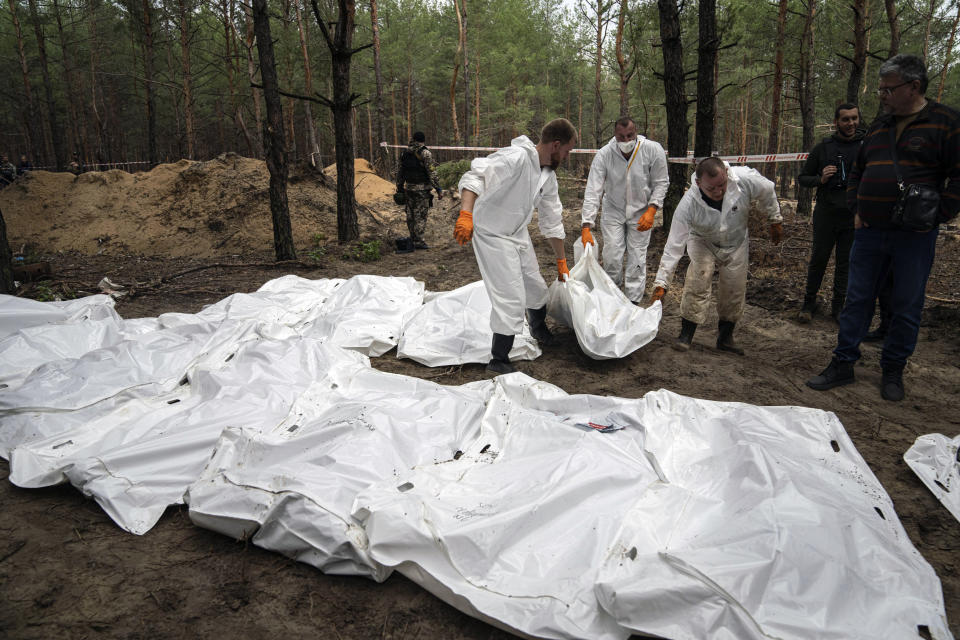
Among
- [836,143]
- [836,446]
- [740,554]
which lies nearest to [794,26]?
[836,143]

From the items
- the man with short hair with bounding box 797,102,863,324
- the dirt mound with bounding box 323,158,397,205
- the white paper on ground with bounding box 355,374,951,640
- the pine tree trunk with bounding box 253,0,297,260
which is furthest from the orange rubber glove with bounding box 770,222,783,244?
the dirt mound with bounding box 323,158,397,205

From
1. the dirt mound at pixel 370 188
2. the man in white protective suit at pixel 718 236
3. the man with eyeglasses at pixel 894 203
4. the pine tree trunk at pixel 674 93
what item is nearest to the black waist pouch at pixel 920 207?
the man with eyeglasses at pixel 894 203

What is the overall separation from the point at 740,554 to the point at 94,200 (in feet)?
37.9

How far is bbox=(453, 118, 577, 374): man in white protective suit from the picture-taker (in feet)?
10.4

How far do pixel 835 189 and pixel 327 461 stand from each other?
409cm

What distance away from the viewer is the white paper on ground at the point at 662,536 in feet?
4.43

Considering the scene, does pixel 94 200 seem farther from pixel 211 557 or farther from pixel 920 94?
pixel 920 94

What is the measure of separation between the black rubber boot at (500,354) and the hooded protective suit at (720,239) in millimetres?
1068

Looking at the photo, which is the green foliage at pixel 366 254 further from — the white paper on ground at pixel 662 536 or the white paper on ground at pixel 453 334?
the white paper on ground at pixel 662 536

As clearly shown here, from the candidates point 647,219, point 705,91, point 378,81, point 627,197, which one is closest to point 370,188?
point 378,81

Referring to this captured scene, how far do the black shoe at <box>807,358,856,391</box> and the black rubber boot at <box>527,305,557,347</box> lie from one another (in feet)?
5.51

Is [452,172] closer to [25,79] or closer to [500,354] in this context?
[500,354]

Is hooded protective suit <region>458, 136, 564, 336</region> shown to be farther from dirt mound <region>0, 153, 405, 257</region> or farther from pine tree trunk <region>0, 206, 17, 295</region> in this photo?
dirt mound <region>0, 153, 405, 257</region>

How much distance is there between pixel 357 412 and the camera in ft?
7.88
